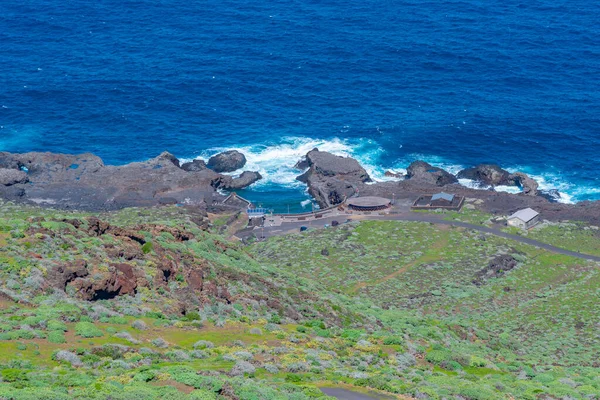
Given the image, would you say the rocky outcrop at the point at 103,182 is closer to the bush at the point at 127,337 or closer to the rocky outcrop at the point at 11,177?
the rocky outcrop at the point at 11,177

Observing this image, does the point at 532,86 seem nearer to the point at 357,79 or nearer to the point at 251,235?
the point at 357,79

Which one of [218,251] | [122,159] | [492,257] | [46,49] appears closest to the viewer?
[218,251]

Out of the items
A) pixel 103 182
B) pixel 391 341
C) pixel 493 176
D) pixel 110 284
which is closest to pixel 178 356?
pixel 110 284

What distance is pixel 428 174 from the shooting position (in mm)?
142625

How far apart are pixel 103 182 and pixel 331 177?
117 feet

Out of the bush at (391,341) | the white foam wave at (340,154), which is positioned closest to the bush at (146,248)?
the bush at (391,341)

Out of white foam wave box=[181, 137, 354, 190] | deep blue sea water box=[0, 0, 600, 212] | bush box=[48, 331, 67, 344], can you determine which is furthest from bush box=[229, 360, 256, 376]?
white foam wave box=[181, 137, 354, 190]

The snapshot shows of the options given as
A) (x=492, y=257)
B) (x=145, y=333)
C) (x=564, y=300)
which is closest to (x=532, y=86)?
(x=492, y=257)

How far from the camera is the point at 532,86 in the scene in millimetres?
177750

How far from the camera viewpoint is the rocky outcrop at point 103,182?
135 m

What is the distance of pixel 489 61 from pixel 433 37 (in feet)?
53.1

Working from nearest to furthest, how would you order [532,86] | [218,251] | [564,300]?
1. [218,251]
2. [564,300]
3. [532,86]

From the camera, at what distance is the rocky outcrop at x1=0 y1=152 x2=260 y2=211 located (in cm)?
13525

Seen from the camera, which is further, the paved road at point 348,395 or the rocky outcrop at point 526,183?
the rocky outcrop at point 526,183
